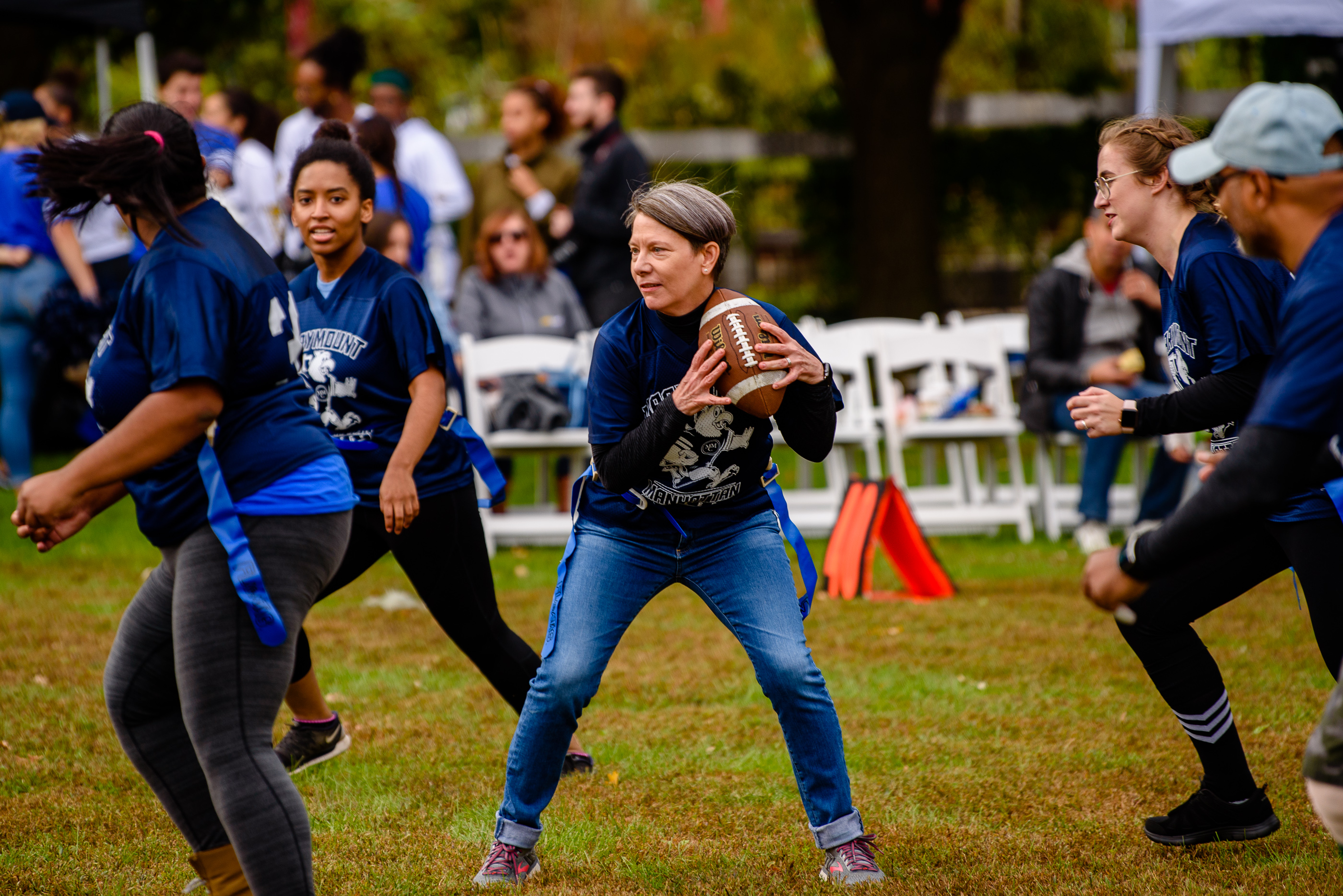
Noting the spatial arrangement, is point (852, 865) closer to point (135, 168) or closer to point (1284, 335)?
point (1284, 335)

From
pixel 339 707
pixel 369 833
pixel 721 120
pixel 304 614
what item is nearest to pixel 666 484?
pixel 304 614

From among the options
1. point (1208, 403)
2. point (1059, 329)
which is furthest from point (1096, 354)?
point (1208, 403)

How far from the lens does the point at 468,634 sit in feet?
15.0

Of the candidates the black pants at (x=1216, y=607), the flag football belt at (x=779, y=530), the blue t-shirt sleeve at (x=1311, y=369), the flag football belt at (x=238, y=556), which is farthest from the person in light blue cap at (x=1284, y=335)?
the flag football belt at (x=238, y=556)

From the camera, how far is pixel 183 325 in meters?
2.86

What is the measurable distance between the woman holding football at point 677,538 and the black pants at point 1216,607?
0.96 meters

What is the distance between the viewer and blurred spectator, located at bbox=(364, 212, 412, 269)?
680 cm

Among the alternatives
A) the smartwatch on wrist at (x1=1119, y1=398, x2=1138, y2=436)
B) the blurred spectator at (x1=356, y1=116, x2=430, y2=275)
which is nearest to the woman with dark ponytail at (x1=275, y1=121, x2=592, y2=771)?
the blurred spectator at (x1=356, y1=116, x2=430, y2=275)

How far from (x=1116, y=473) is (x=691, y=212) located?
6.07 m

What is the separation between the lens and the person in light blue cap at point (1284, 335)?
8.16 feet

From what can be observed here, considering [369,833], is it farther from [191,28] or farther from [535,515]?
[191,28]

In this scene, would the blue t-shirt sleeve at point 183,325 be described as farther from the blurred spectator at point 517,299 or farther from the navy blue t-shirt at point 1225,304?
the blurred spectator at point 517,299

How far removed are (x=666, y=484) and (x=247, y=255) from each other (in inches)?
50.4

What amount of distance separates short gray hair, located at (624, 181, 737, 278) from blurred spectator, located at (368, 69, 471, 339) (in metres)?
5.92
